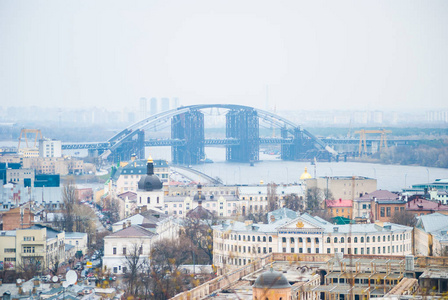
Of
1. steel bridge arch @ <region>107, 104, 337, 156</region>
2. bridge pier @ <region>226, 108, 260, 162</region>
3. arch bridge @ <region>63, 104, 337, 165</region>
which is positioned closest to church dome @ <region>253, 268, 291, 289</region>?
steel bridge arch @ <region>107, 104, 337, 156</region>

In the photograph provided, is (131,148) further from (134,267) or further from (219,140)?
(134,267)

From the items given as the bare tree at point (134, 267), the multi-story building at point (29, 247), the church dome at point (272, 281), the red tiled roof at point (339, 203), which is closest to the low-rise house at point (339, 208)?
the red tiled roof at point (339, 203)

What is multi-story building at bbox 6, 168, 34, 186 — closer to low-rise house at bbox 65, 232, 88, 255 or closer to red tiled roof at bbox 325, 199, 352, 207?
red tiled roof at bbox 325, 199, 352, 207

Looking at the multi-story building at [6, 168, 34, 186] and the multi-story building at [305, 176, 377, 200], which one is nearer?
the multi-story building at [305, 176, 377, 200]

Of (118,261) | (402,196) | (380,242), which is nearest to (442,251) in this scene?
(380,242)

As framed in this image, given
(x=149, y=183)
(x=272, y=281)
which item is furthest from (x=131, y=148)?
(x=272, y=281)

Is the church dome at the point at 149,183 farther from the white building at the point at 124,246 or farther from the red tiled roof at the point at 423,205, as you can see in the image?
the white building at the point at 124,246

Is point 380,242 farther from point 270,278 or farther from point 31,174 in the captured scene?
point 31,174
